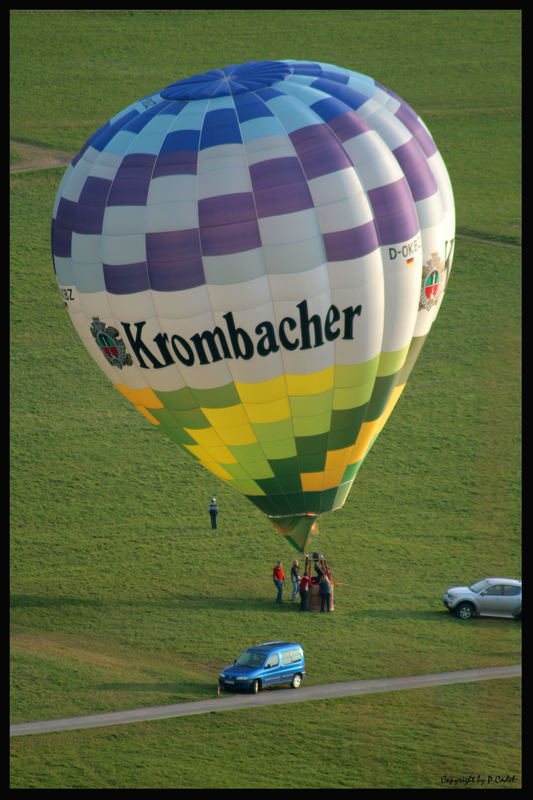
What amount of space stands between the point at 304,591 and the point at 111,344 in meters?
13.0

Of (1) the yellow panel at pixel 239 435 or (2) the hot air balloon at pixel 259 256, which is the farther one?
(1) the yellow panel at pixel 239 435

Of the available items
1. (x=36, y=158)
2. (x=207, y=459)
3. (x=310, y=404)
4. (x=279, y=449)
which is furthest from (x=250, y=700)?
(x=36, y=158)

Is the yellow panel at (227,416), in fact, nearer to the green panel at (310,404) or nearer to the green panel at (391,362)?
the green panel at (310,404)

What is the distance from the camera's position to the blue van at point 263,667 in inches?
1478

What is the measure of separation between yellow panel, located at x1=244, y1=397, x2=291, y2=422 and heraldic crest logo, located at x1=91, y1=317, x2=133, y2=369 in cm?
328

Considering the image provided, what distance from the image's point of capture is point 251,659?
124 feet

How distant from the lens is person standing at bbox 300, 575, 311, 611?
41375 millimetres

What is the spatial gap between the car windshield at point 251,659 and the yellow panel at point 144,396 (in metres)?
7.99

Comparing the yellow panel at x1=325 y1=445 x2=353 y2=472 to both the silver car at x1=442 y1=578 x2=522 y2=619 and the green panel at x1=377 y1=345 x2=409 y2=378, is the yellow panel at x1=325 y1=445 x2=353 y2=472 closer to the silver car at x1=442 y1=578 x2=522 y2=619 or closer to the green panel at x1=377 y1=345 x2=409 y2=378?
the green panel at x1=377 y1=345 x2=409 y2=378

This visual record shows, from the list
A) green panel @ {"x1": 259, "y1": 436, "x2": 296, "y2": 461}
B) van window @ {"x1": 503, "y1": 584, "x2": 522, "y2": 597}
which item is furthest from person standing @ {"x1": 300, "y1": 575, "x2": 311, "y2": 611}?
green panel @ {"x1": 259, "y1": 436, "x2": 296, "y2": 461}

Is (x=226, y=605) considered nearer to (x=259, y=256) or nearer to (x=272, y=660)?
(x=272, y=660)

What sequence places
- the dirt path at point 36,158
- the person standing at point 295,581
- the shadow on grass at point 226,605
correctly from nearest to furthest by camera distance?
the shadow on grass at point 226,605 < the person standing at point 295,581 < the dirt path at point 36,158

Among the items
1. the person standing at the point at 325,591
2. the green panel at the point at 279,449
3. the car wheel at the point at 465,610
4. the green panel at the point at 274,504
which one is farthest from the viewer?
the car wheel at the point at 465,610

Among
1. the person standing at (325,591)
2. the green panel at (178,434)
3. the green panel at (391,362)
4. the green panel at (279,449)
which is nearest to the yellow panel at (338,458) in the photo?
the green panel at (279,449)
